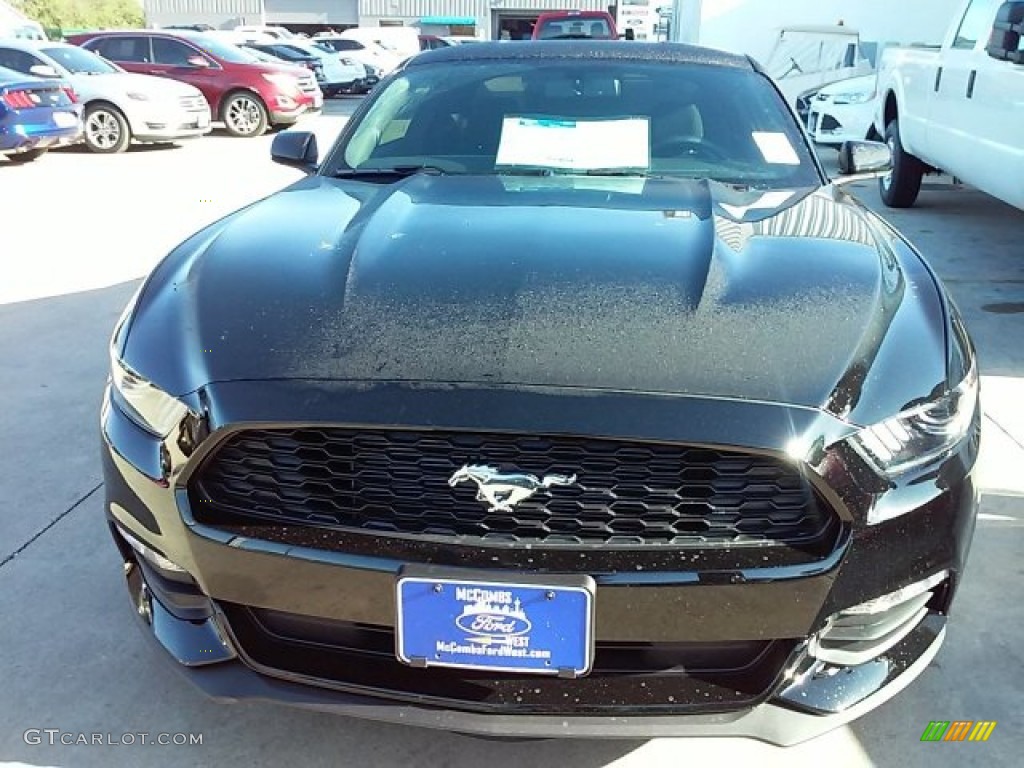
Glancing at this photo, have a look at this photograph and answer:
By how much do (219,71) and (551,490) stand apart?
14899mm

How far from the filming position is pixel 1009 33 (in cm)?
547

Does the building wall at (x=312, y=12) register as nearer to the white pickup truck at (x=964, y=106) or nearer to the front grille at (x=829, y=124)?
the front grille at (x=829, y=124)

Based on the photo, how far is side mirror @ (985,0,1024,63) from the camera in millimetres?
5406

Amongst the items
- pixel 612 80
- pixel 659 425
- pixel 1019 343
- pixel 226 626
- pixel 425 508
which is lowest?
pixel 1019 343

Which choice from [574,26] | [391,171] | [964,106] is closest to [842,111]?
[964,106]

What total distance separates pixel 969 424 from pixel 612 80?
1.95 meters

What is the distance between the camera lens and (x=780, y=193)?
114 inches

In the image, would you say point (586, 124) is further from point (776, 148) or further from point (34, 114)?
point (34, 114)

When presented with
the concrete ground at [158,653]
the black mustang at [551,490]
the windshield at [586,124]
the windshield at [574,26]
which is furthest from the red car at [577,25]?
the black mustang at [551,490]

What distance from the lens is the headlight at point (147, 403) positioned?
1.84 meters

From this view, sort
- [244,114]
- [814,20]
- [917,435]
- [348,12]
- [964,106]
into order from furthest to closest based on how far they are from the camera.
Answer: [348,12]
[814,20]
[244,114]
[964,106]
[917,435]

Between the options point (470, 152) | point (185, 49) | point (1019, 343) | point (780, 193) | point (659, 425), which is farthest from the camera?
point (185, 49)

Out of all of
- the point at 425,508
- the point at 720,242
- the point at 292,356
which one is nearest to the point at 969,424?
the point at 720,242

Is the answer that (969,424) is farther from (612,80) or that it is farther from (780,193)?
(612,80)
